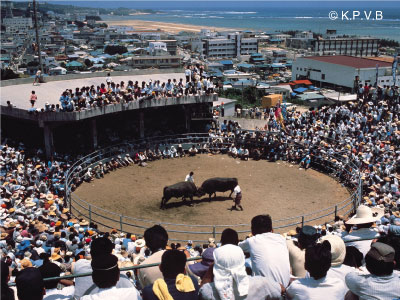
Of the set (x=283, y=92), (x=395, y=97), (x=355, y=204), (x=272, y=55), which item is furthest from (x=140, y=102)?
(x=272, y=55)

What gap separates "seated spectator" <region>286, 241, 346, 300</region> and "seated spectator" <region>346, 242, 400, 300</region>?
179 millimetres

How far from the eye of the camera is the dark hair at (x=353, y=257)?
660cm

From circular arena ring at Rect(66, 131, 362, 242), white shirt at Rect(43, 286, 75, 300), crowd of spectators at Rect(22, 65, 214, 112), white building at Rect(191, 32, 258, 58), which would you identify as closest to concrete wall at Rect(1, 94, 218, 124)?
crowd of spectators at Rect(22, 65, 214, 112)

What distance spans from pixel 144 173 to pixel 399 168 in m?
13.3

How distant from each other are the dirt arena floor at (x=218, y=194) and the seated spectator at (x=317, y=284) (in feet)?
40.0

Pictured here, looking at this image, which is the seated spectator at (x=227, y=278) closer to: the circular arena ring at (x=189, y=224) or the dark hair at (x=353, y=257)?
the dark hair at (x=353, y=257)

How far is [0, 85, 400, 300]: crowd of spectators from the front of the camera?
5027 mm

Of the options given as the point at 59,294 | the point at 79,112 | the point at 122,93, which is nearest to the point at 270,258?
the point at 59,294

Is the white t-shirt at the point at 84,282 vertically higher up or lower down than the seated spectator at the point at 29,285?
lower down

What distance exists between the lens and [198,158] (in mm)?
26781

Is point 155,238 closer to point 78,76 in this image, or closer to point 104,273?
point 104,273

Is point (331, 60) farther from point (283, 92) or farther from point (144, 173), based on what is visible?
point (144, 173)

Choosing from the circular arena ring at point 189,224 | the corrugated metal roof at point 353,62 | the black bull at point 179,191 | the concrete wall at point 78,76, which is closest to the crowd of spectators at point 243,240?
the circular arena ring at point 189,224

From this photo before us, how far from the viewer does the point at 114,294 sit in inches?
192
